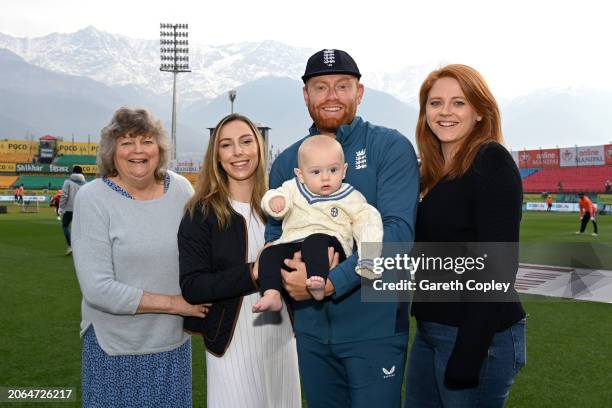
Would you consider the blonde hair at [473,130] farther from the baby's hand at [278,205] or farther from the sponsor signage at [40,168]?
the sponsor signage at [40,168]

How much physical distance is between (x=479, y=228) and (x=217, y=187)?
53.2 inches

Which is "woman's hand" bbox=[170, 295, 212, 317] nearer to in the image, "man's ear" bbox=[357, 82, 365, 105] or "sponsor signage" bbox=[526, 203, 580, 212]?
"man's ear" bbox=[357, 82, 365, 105]

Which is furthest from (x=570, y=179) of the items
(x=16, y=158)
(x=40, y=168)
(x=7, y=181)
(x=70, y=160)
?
(x=16, y=158)

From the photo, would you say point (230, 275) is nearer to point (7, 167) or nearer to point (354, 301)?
point (354, 301)

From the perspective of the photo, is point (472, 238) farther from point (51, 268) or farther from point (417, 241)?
point (51, 268)

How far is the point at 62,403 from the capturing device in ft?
16.4

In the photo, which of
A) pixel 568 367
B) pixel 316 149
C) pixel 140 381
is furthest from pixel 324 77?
pixel 568 367

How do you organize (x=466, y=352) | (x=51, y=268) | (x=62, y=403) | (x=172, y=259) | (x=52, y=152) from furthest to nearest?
(x=52, y=152)
(x=51, y=268)
(x=62, y=403)
(x=172, y=259)
(x=466, y=352)

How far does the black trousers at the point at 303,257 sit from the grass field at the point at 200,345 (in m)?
2.79

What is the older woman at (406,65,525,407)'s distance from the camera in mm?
2404

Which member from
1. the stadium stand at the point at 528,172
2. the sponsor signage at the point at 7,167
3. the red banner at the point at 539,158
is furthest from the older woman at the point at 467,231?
the sponsor signage at the point at 7,167

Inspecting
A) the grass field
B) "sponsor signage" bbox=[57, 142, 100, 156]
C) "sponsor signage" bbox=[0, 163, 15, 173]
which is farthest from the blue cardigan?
"sponsor signage" bbox=[57, 142, 100, 156]

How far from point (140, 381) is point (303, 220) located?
1329mm

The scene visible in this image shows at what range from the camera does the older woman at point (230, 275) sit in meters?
2.82
